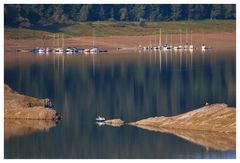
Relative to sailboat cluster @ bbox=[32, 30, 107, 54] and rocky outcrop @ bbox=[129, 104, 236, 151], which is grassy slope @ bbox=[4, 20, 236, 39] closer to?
sailboat cluster @ bbox=[32, 30, 107, 54]

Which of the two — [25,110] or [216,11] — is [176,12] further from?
[25,110]

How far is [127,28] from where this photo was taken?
391 ft

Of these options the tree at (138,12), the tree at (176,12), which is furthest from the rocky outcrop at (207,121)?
the tree at (138,12)

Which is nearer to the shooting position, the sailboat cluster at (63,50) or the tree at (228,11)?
the sailboat cluster at (63,50)

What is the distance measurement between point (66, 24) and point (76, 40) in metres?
8.93

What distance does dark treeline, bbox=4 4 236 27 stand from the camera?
122 meters

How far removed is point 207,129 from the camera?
33844 mm

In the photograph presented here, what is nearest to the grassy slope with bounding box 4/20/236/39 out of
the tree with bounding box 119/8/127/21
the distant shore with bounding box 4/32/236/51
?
the distant shore with bounding box 4/32/236/51

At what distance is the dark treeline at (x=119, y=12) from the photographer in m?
122

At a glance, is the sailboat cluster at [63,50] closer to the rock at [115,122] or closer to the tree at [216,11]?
the tree at [216,11]

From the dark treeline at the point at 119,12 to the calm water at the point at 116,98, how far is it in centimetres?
3941

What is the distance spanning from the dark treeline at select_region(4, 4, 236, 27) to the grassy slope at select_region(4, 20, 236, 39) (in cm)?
198

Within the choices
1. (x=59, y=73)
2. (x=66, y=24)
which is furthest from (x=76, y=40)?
(x=59, y=73)

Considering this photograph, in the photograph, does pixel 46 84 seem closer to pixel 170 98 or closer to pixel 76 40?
pixel 170 98
